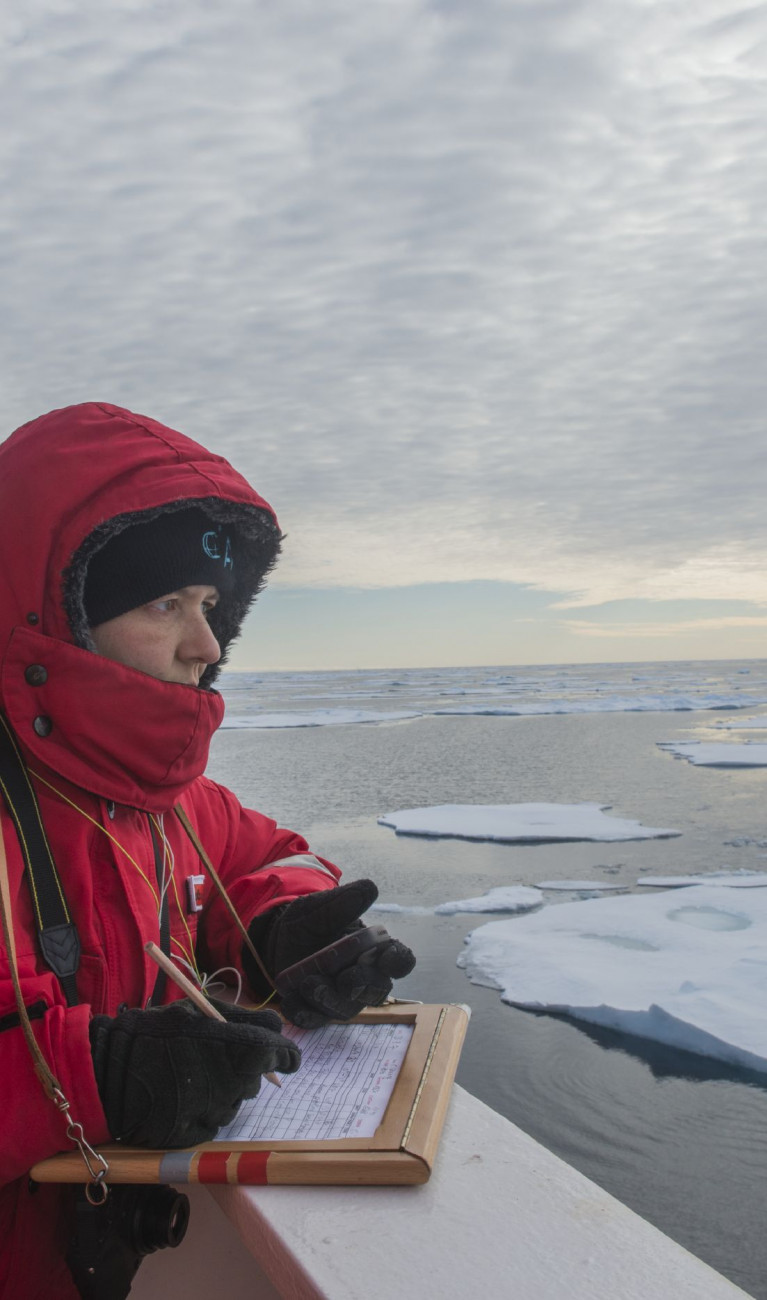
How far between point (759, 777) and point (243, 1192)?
8.50 m

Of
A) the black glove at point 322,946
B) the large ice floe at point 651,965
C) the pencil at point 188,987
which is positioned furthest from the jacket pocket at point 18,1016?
the large ice floe at point 651,965

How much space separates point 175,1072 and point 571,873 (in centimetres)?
431

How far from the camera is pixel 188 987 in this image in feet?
3.34

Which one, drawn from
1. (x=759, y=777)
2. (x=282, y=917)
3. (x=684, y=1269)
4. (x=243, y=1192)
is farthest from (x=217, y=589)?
(x=759, y=777)

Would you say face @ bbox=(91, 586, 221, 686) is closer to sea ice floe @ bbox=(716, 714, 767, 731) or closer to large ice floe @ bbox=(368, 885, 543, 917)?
large ice floe @ bbox=(368, 885, 543, 917)

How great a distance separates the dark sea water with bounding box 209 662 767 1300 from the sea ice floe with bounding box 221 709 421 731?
182 centimetres

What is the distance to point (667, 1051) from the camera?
2.85 meters

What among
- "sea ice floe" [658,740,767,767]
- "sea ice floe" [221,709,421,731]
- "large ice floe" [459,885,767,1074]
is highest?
"large ice floe" [459,885,767,1074]

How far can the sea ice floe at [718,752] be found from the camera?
944cm

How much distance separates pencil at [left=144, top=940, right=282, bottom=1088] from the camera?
987mm

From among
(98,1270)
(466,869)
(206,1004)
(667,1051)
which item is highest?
(206,1004)

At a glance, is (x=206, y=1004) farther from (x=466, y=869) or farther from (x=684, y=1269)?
(x=466, y=869)

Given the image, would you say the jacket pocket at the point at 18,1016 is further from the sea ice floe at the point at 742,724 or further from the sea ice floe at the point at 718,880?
the sea ice floe at the point at 742,724

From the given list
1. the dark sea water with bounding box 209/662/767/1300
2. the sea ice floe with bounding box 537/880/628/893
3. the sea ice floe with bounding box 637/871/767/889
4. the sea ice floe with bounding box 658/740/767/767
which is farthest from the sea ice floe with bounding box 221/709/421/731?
the sea ice floe with bounding box 637/871/767/889
